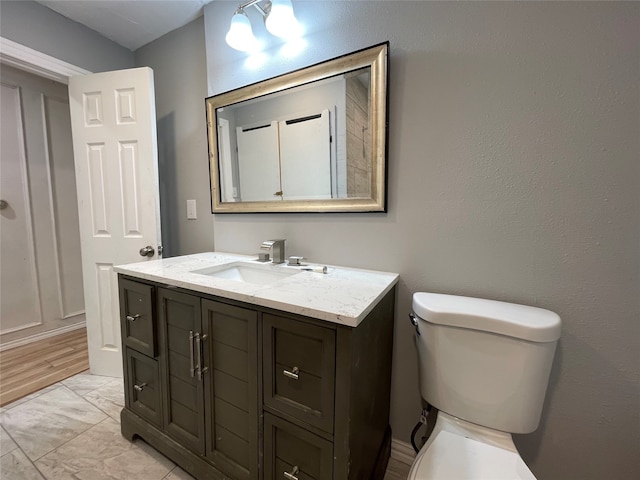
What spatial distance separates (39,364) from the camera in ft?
6.08

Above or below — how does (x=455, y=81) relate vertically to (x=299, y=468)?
above

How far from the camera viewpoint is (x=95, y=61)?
1.80 metres

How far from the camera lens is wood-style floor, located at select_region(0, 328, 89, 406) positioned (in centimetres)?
160

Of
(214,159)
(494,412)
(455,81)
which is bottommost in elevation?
(494,412)

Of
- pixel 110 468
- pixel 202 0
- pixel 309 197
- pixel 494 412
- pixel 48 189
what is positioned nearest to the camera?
pixel 494 412

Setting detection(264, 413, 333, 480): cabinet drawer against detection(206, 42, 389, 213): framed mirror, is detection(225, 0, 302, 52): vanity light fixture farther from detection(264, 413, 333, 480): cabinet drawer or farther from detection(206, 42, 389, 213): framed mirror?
detection(264, 413, 333, 480): cabinet drawer

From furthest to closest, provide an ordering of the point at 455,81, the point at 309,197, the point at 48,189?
the point at 48,189 < the point at 309,197 < the point at 455,81

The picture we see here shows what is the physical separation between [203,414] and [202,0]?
6.87ft

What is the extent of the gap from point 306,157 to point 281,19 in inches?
24.0

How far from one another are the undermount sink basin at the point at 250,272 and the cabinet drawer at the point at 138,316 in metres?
0.23

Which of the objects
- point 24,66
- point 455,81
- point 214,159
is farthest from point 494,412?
point 24,66

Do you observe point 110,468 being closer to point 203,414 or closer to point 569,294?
point 203,414

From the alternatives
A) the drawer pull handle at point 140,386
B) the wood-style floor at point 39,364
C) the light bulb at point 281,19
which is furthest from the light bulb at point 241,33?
the wood-style floor at point 39,364

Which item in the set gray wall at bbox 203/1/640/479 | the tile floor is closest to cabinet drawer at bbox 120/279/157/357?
the tile floor
